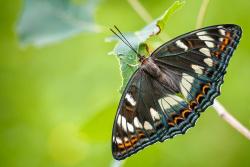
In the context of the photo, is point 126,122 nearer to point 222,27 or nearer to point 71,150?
point 222,27

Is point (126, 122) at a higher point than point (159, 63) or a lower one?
lower

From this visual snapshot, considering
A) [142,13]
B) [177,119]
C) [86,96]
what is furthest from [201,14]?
[86,96]

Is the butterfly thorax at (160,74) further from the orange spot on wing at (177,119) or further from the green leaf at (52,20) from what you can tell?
the green leaf at (52,20)

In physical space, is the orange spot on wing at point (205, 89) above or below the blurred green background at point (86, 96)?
below

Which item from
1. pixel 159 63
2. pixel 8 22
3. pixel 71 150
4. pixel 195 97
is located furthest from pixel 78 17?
pixel 8 22

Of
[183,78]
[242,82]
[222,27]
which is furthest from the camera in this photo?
[242,82]

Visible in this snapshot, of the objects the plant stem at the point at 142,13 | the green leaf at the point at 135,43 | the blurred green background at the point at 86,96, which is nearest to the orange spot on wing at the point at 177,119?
the green leaf at the point at 135,43
